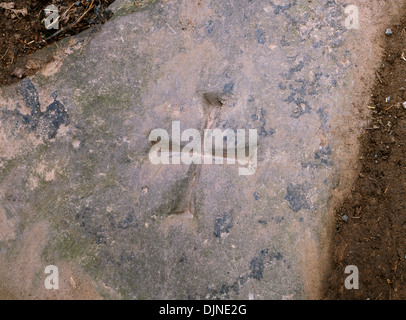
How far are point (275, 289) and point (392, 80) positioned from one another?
1.61m

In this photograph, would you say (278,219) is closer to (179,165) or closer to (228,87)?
(179,165)

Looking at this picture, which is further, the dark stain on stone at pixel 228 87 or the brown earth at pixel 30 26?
the brown earth at pixel 30 26

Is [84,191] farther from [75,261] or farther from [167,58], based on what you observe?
[167,58]

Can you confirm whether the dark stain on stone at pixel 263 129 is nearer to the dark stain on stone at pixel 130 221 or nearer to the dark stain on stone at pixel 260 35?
the dark stain on stone at pixel 260 35

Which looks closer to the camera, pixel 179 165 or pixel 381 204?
pixel 179 165

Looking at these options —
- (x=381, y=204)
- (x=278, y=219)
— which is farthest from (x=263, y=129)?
(x=381, y=204)

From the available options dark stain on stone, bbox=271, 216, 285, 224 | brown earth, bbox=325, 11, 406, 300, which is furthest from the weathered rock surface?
brown earth, bbox=325, 11, 406, 300

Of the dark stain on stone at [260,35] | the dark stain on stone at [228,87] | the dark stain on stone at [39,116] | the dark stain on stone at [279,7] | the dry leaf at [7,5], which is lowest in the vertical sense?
the dark stain on stone at [39,116]

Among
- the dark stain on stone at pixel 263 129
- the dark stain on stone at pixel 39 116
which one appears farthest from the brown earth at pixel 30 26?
the dark stain on stone at pixel 263 129

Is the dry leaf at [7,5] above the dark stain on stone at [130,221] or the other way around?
above

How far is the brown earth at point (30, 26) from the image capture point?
2752mm

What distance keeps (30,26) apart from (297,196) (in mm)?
2159

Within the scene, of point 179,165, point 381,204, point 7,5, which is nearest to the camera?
point 179,165

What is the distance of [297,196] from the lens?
2.64 metres
